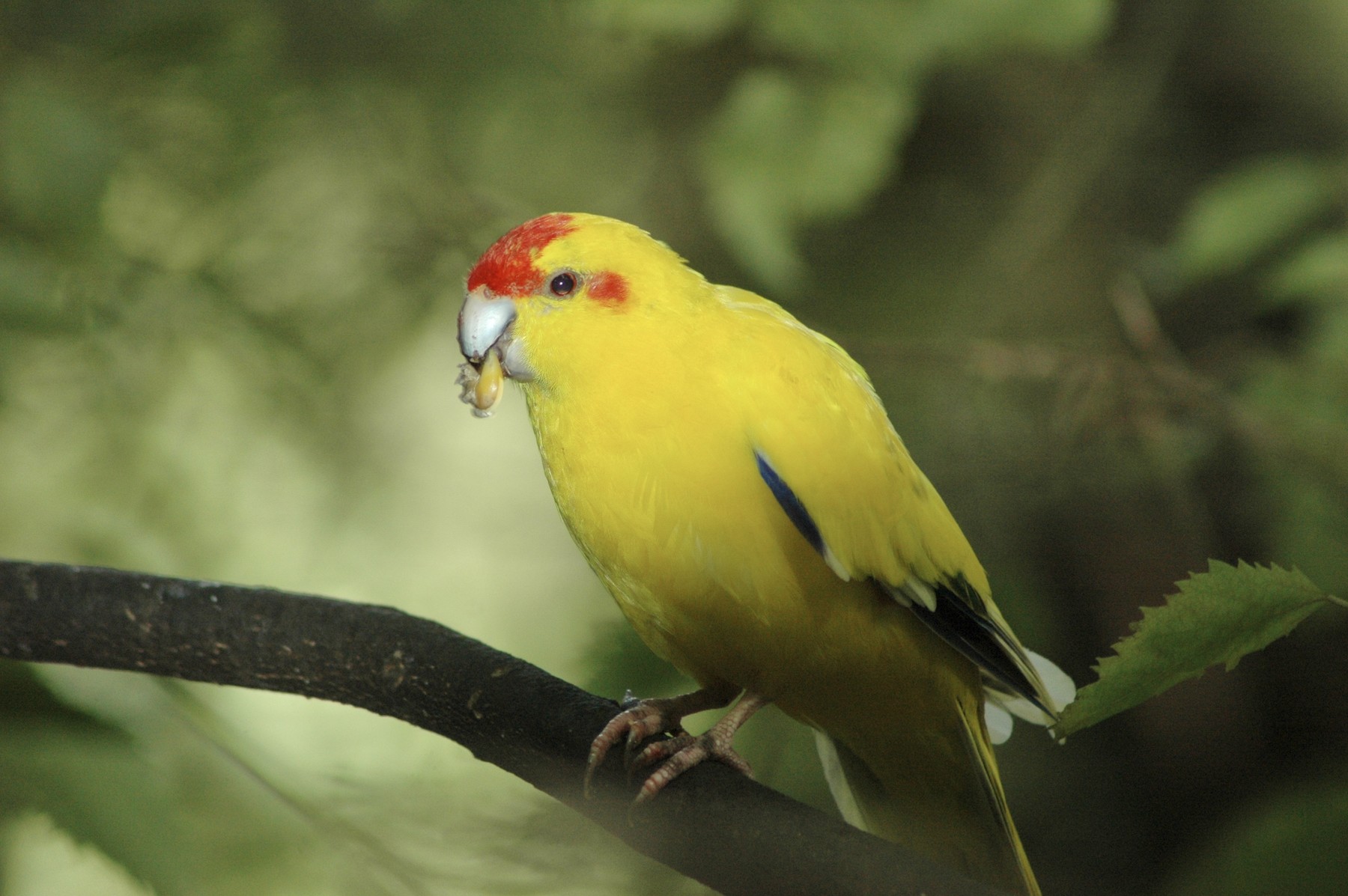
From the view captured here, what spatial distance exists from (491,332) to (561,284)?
8 cm

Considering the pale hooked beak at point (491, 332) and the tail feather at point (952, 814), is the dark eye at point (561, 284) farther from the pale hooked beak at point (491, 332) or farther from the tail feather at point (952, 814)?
the tail feather at point (952, 814)

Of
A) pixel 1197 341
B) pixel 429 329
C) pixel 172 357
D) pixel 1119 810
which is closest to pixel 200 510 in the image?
pixel 172 357

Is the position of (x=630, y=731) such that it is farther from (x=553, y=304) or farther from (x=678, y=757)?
(x=553, y=304)

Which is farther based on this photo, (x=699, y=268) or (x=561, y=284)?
(x=699, y=268)

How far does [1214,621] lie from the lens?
54 cm

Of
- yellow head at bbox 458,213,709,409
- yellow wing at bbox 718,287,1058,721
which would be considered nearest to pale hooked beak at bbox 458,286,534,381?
yellow head at bbox 458,213,709,409

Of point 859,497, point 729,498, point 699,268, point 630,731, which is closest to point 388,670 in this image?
point 630,731

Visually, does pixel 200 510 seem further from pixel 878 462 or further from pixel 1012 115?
pixel 1012 115

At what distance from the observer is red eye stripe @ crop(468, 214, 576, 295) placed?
106cm

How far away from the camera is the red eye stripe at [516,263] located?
106 cm

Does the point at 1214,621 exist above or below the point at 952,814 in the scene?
below

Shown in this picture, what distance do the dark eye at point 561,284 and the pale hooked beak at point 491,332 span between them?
4 cm

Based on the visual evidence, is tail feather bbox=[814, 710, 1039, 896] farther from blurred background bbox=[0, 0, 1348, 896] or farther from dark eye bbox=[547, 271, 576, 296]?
dark eye bbox=[547, 271, 576, 296]

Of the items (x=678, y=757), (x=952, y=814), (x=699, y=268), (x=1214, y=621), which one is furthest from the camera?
(x=699, y=268)
